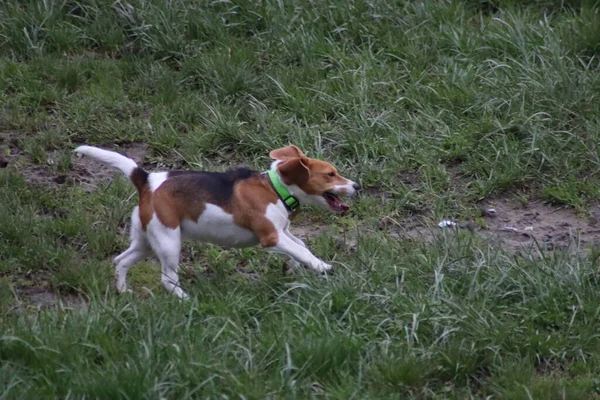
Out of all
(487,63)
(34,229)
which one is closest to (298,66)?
(487,63)

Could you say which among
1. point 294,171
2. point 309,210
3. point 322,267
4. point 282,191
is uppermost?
point 294,171

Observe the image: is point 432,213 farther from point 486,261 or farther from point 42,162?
point 42,162

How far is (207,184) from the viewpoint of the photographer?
284 inches

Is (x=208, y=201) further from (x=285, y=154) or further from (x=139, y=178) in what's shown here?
(x=285, y=154)

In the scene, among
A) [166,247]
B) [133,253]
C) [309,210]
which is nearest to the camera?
[166,247]

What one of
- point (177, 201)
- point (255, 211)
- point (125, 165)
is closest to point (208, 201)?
point (177, 201)

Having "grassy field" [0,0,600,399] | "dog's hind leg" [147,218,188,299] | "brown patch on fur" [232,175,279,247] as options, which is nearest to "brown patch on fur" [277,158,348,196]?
"brown patch on fur" [232,175,279,247]

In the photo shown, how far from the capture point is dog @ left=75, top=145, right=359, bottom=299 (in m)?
7.06

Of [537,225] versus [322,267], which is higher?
[322,267]

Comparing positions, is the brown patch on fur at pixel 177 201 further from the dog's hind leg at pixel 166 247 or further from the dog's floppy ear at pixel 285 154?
the dog's floppy ear at pixel 285 154

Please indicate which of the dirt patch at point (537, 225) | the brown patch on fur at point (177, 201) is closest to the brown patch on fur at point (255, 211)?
the brown patch on fur at point (177, 201)

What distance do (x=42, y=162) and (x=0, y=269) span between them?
1803 millimetres

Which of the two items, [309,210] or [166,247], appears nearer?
[166,247]

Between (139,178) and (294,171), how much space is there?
3.15ft
